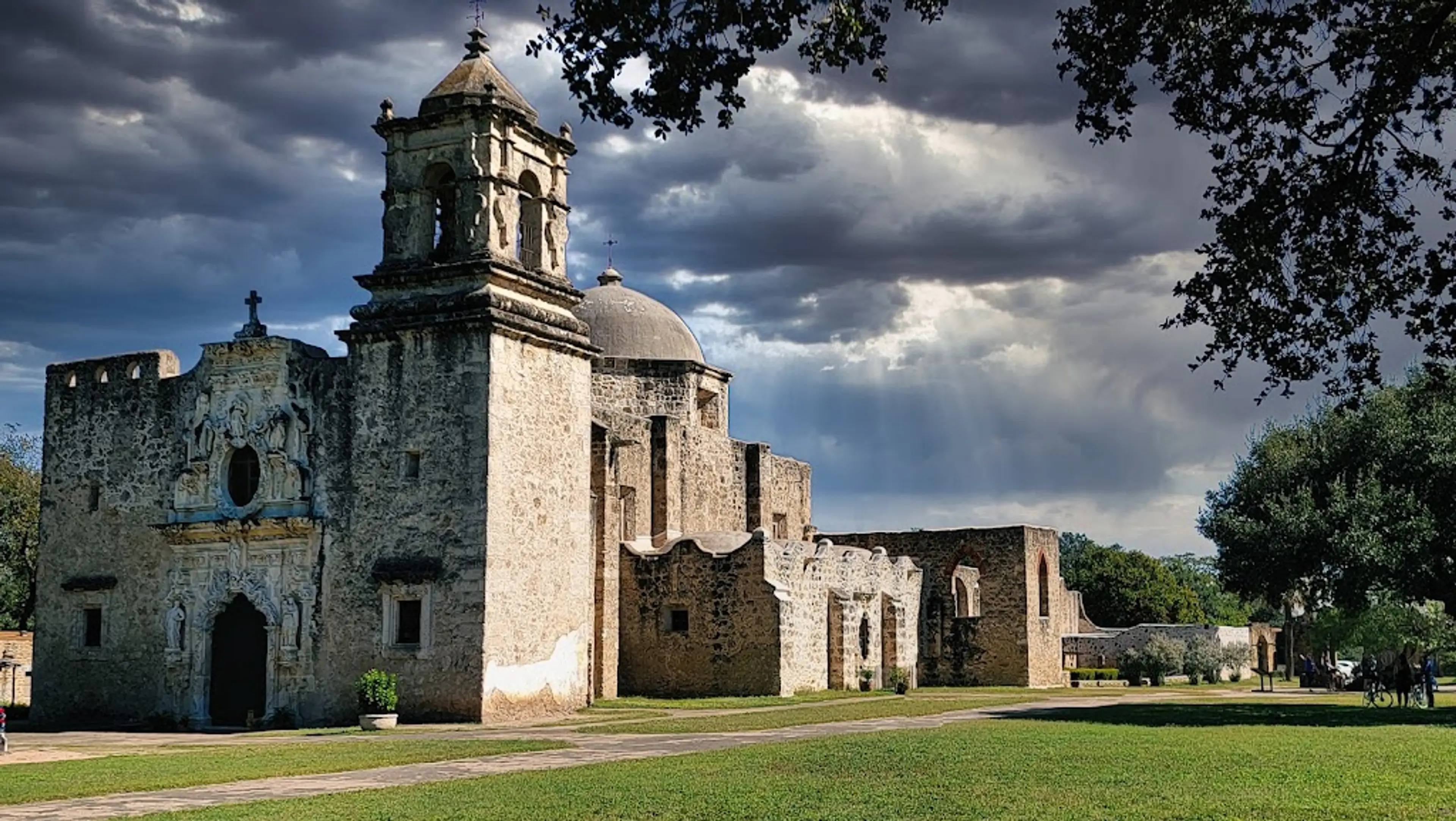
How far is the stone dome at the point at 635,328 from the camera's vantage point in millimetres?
42406

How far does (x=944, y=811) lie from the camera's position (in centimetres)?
1278

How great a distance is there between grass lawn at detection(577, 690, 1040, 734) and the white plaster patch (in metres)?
2.48

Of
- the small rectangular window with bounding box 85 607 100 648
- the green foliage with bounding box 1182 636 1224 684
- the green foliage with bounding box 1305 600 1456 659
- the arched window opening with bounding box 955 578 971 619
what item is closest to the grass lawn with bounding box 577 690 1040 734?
the arched window opening with bounding box 955 578 971 619

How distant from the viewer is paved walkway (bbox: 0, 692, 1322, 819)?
1488 cm

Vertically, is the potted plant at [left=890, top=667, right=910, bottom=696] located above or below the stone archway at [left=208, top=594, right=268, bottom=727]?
below

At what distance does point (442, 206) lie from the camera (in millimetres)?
30922

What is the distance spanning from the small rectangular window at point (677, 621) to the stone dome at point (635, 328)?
8.96m

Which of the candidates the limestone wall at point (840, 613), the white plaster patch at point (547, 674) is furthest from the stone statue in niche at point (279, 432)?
the limestone wall at point (840, 613)

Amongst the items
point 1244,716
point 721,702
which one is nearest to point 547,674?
point 721,702

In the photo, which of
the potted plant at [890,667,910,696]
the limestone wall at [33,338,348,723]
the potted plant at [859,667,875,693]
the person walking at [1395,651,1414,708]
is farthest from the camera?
the potted plant at [859,667,875,693]

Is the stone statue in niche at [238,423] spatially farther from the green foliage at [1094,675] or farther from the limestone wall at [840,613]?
the green foliage at [1094,675]

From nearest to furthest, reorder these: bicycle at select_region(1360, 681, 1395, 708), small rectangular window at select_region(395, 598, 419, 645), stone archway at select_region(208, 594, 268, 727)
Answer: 1. small rectangular window at select_region(395, 598, 419, 645)
2. stone archway at select_region(208, 594, 268, 727)
3. bicycle at select_region(1360, 681, 1395, 708)

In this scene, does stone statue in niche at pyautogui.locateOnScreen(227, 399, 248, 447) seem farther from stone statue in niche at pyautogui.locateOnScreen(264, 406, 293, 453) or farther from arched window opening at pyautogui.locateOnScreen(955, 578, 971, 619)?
arched window opening at pyautogui.locateOnScreen(955, 578, 971, 619)

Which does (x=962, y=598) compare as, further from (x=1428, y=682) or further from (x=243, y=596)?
(x=243, y=596)
